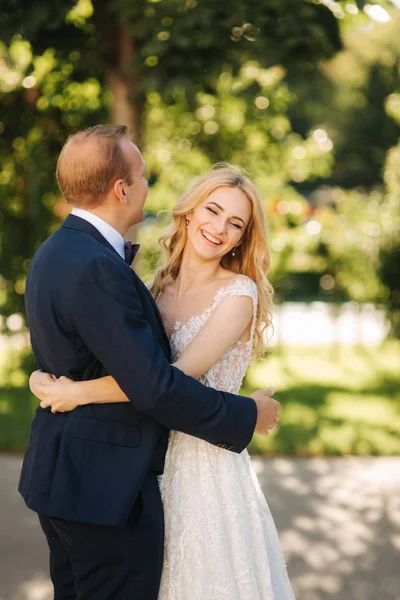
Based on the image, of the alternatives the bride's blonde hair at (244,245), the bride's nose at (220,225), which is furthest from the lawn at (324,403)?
the bride's nose at (220,225)

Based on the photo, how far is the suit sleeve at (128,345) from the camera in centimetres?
203

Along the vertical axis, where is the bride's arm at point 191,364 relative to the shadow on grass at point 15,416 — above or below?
above

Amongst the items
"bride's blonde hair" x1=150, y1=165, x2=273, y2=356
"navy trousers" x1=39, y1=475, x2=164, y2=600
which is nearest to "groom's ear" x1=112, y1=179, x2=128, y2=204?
"bride's blonde hair" x1=150, y1=165, x2=273, y2=356

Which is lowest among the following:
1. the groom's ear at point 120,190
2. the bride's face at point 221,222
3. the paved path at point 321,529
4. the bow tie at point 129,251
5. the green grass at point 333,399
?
the green grass at point 333,399

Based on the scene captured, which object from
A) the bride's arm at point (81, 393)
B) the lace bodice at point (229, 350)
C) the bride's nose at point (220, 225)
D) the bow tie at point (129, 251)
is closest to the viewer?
the bride's arm at point (81, 393)

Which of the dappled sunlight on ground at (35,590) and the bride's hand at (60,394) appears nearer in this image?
the bride's hand at (60,394)


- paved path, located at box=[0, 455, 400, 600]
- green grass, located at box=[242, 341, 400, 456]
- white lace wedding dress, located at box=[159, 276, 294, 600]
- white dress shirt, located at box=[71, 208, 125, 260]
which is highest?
white dress shirt, located at box=[71, 208, 125, 260]

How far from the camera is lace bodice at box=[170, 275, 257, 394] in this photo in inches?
104

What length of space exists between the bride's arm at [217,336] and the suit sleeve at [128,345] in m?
0.32

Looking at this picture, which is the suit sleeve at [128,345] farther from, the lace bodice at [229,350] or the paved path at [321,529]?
the paved path at [321,529]

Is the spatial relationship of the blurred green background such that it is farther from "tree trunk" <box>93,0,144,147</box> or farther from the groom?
the groom

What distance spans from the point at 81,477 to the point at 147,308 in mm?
498

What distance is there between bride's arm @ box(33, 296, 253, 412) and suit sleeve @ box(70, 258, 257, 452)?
0.12 meters

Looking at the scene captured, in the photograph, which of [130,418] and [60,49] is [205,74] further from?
[130,418]
